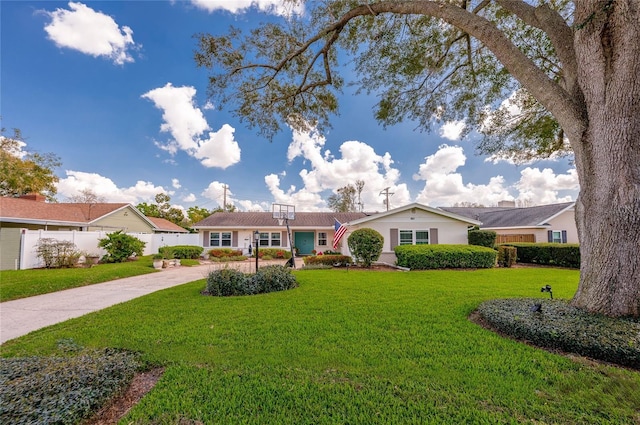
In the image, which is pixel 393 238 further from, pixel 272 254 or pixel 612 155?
pixel 612 155

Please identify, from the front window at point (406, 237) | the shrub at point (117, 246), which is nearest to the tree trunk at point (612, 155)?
the front window at point (406, 237)

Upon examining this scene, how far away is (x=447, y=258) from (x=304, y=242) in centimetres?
1244

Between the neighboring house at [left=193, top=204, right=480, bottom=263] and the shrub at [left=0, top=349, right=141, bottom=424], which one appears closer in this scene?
the shrub at [left=0, top=349, right=141, bottom=424]

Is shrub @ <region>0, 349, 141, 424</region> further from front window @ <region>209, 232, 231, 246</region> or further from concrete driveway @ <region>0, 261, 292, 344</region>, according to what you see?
front window @ <region>209, 232, 231, 246</region>

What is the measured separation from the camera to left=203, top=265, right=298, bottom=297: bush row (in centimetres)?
730

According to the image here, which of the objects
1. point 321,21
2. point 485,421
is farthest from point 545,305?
point 321,21

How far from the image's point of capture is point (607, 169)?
12.7ft

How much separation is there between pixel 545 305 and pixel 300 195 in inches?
1165

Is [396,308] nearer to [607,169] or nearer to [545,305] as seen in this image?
[545,305]

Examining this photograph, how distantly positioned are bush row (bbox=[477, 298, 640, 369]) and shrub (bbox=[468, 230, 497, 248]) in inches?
412

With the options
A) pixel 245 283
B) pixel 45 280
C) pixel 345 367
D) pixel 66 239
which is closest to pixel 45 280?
pixel 45 280

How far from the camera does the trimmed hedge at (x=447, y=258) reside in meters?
12.1

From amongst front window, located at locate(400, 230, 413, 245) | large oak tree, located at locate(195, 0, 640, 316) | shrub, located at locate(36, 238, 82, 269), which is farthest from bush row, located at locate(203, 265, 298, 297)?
shrub, located at locate(36, 238, 82, 269)

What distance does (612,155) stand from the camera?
3832 millimetres
